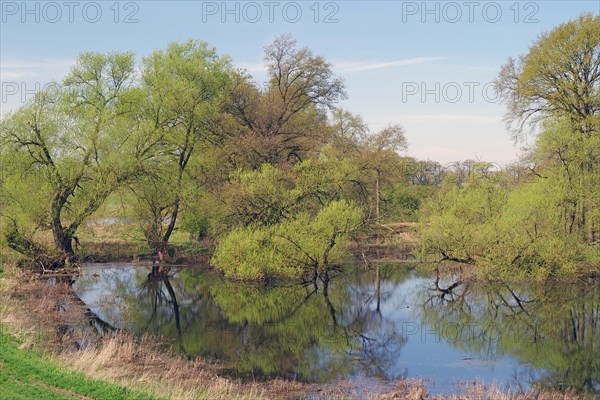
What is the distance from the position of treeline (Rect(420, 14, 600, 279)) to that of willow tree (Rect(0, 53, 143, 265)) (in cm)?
1829

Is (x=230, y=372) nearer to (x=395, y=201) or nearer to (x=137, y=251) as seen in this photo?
(x=137, y=251)

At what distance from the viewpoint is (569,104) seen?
36.3 meters

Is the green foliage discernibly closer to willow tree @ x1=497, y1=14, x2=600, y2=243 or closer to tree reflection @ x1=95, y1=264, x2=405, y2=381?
tree reflection @ x1=95, y1=264, x2=405, y2=381

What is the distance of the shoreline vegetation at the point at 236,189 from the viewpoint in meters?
30.0

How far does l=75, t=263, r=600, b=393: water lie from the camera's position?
57.1 feet

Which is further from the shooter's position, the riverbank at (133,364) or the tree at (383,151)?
the tree at (383,151)

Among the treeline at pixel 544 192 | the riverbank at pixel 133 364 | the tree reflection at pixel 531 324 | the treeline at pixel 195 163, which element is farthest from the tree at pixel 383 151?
the riverbank at pixel 133 364

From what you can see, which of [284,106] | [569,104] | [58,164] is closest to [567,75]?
[569,104]

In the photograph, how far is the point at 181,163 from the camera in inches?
1622

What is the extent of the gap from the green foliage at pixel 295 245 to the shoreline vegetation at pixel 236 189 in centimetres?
8

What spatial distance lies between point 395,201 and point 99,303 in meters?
33.9

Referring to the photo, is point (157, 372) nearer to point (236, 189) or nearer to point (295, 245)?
point (295, 245)

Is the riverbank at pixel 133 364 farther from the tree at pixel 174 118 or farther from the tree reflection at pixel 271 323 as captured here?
the tree at pixel 174 118

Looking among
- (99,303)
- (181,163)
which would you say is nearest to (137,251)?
(181,163)
